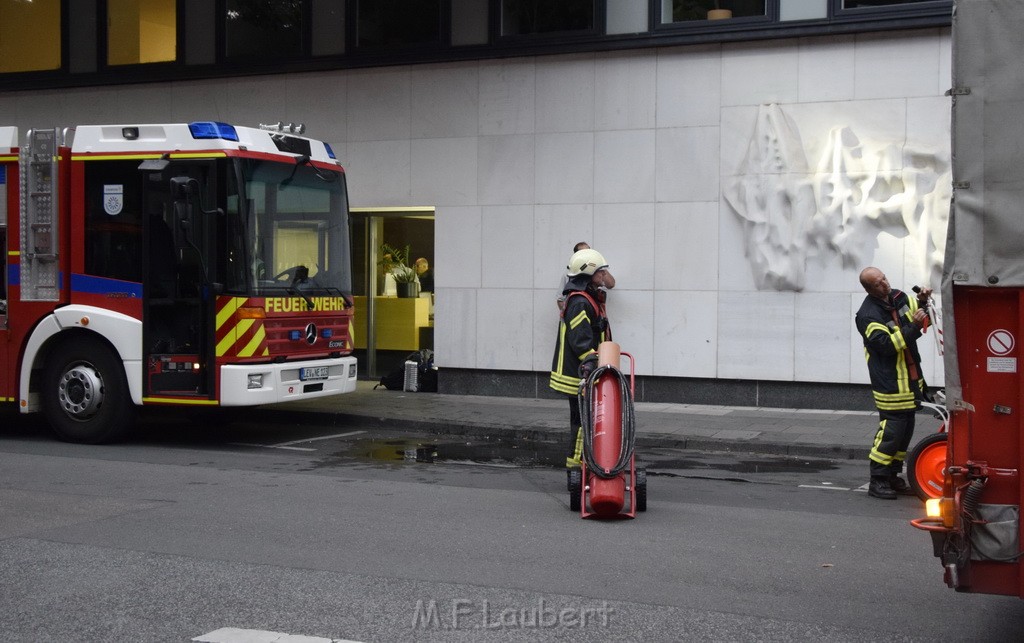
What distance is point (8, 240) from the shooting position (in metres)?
12.3

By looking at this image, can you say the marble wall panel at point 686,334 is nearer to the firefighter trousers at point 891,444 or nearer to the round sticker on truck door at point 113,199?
the firefighter trousers at point 891,444

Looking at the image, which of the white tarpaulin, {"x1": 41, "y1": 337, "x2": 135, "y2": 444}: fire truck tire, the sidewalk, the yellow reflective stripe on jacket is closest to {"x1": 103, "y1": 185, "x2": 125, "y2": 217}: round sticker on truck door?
{"x1": 41, "y1": 337, "x2": 135, "y2": 444}: fire truck tire

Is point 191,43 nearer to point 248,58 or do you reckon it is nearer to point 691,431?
point 248,58

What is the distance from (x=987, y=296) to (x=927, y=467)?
15.8ft

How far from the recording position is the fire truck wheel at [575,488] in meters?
8.53

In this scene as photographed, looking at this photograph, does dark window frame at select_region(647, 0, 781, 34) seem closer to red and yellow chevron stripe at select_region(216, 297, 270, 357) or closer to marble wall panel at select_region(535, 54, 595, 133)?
marble wall panel at select_region(535, 54, 595, 133)

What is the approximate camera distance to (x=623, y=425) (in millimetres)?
8297

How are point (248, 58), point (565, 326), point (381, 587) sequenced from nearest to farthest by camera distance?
point (381, 587), point (565, 326), point (248, 58)

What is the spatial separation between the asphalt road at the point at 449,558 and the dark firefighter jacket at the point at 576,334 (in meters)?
0.95

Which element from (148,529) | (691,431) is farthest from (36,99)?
(148,529)

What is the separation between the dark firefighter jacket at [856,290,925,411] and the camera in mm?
9242

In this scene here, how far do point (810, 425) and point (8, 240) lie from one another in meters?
8.92

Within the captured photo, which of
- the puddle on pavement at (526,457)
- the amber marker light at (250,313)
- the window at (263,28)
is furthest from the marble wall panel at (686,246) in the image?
the window at (263,28)

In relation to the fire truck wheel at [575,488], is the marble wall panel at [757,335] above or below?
above
